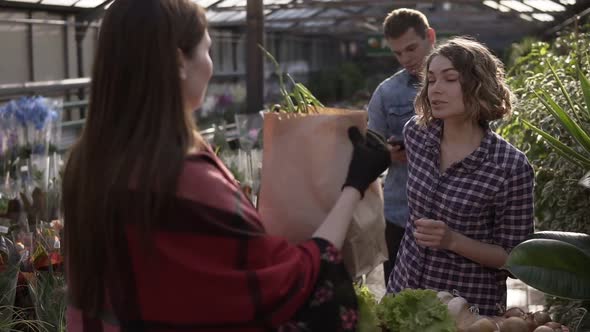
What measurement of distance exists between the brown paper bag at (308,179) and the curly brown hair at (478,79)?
0.88 m

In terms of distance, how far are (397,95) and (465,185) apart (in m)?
1.36

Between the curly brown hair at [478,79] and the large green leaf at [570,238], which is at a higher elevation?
the curly brown hair at [478,79]

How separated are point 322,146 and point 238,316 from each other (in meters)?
0.43

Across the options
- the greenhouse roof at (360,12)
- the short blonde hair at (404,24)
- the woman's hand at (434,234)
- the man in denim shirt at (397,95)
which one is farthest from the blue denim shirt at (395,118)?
the greenhouse roof at (360,12)

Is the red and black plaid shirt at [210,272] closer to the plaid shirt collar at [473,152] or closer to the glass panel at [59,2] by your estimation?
the plaid shirt collar at [473,152]

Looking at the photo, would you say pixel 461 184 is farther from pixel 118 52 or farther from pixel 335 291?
pixel 118 52

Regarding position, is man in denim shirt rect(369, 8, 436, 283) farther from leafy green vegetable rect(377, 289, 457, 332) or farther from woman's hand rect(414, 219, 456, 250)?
leafy green vegetable rect(377, 289, 457, 332)

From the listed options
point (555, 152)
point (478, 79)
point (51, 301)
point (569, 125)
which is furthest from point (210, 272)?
point (555, 152)

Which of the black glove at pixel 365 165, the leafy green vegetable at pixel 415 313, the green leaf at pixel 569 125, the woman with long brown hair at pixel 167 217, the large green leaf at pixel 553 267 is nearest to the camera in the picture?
the woman with long brown hair at pixel 167 217

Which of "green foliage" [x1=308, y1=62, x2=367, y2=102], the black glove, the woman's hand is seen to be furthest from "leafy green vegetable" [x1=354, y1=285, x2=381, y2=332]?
"green foliage" [x1=308, y1=62, x2=367, y2=102]

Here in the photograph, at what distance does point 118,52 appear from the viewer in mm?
1577

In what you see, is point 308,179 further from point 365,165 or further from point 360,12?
point 360,12

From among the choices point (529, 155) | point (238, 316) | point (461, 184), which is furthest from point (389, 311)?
point (529, 155)

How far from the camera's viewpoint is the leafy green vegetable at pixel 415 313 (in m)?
2.18
